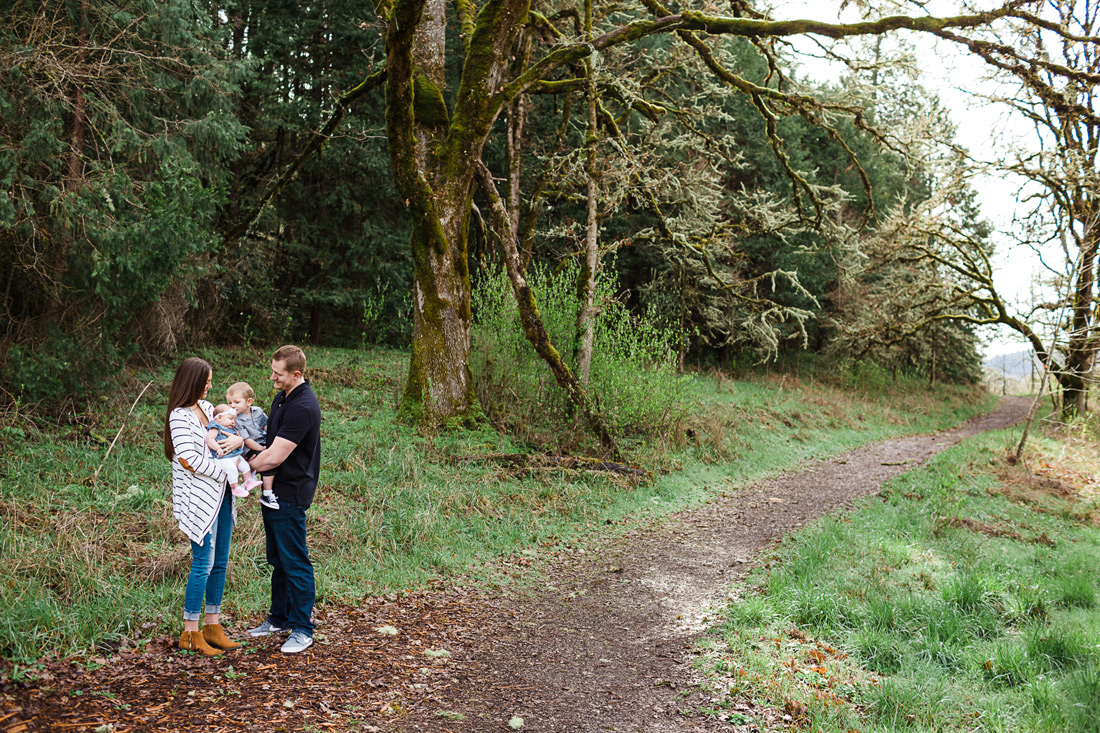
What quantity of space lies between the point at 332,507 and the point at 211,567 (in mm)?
2548

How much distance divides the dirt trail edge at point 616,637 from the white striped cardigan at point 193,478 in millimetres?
1812

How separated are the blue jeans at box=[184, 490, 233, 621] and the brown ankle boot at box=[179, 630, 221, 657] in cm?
10

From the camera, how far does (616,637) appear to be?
510cm

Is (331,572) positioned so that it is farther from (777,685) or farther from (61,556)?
(777,685)

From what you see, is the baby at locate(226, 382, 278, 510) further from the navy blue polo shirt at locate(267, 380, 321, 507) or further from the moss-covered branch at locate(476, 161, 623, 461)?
the moss-covered branch at locate(476, 161, 623, 461)

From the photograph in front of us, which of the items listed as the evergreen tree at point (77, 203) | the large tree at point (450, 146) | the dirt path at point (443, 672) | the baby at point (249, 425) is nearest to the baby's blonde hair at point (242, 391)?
the baby at point (249, 425)

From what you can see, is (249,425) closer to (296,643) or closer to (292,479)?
(292,479)

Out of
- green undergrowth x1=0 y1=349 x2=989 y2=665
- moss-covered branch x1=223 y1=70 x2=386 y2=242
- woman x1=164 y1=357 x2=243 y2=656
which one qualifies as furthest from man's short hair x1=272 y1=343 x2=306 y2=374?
moss-covered branch x1=223 y1=70 x2=386 y2=242

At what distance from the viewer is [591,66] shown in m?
10.1

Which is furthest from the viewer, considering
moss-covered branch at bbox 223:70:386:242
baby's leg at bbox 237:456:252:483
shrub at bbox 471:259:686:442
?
shrub at bbox 471:259:686:442

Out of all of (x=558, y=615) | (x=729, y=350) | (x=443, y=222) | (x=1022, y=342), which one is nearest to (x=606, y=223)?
(x=729, y=350)

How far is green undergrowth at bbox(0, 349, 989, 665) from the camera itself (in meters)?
4.46

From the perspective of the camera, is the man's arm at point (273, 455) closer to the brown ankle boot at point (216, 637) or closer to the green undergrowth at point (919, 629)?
the brown ankle boot at point (216, 637)

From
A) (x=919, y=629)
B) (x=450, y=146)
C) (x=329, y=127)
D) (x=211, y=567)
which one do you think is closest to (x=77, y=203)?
(x=329, y=127)
